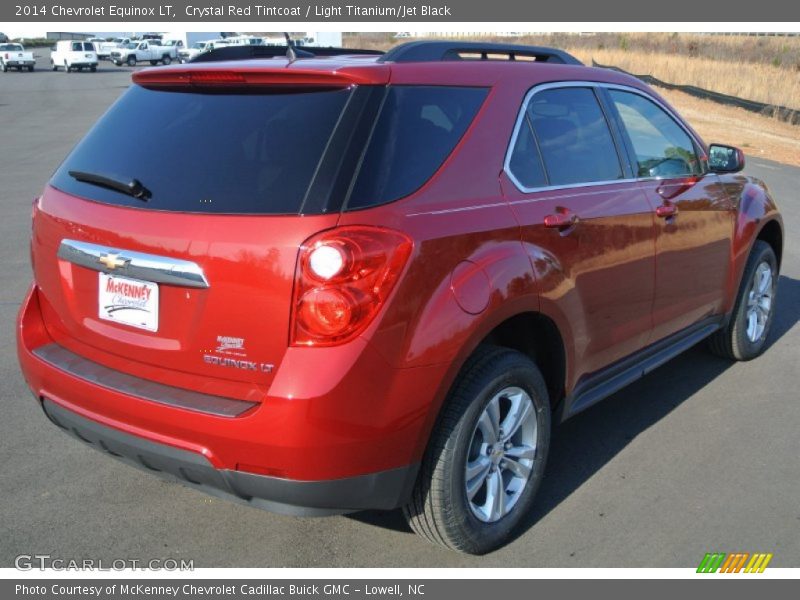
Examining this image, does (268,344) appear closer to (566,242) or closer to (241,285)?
(241,285)

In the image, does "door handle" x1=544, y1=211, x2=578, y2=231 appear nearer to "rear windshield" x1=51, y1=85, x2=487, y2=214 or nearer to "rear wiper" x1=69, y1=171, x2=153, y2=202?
"rear windshield" x1=51, y1=85, x2=487, y2=214

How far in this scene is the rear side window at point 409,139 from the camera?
109 inches

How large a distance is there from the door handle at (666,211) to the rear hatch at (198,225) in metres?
2.02

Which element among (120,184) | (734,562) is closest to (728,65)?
(734,562)

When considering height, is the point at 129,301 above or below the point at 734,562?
above

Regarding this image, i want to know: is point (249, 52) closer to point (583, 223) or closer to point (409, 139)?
point (409, 139)

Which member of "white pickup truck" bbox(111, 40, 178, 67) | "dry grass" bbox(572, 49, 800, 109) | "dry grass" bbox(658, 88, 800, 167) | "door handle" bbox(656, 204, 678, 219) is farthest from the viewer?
"white pickup truck" bbox(111, 40, 178, 67)

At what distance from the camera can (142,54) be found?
5850cm

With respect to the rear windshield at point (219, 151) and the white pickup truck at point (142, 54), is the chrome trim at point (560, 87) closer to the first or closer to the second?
the rear windshield at point (219, 151)

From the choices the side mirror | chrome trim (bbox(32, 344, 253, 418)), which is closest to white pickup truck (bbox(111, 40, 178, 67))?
the side mirror

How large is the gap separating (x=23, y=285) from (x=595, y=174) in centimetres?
490

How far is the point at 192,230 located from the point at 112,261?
14.9 inches

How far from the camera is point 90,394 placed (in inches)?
119

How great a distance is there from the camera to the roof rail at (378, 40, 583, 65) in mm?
3248
